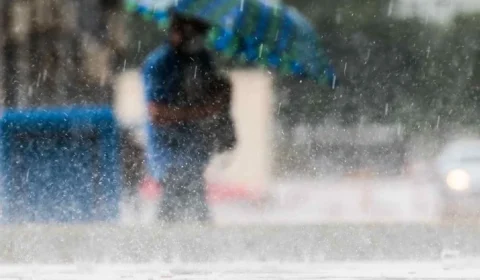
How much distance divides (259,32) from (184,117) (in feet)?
1.18

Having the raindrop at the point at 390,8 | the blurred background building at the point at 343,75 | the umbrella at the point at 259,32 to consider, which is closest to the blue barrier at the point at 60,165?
the blurred background building at the point at 343,75

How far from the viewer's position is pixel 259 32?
7.73ft

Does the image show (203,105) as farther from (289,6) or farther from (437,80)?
(437,80)

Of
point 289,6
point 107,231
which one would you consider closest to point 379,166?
point 289,6

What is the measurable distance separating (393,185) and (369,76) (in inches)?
12.7

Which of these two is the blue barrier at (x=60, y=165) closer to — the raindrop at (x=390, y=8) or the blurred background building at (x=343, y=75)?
the blurred background building at (x=343, y=75)

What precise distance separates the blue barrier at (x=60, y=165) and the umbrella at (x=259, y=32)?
0.37 meters

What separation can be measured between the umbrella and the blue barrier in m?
0.37

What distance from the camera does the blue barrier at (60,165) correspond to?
6.93ft

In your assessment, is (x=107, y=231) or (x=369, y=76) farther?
(x=369, y=76)

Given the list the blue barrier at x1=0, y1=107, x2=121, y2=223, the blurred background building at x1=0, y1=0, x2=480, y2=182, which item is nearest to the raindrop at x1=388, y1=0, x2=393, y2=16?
the blurred background building at x1=0, y1=0, x2=480, y2=182

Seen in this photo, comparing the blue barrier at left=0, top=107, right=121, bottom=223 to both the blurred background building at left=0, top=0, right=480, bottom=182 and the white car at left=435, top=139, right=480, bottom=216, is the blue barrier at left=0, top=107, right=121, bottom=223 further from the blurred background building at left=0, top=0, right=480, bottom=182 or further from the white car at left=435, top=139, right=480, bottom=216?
the white car at left=435, top=139, right=480, bottom=216

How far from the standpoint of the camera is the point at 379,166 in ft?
7.37

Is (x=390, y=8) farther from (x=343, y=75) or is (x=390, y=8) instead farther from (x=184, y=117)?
(x=184, y=117)
